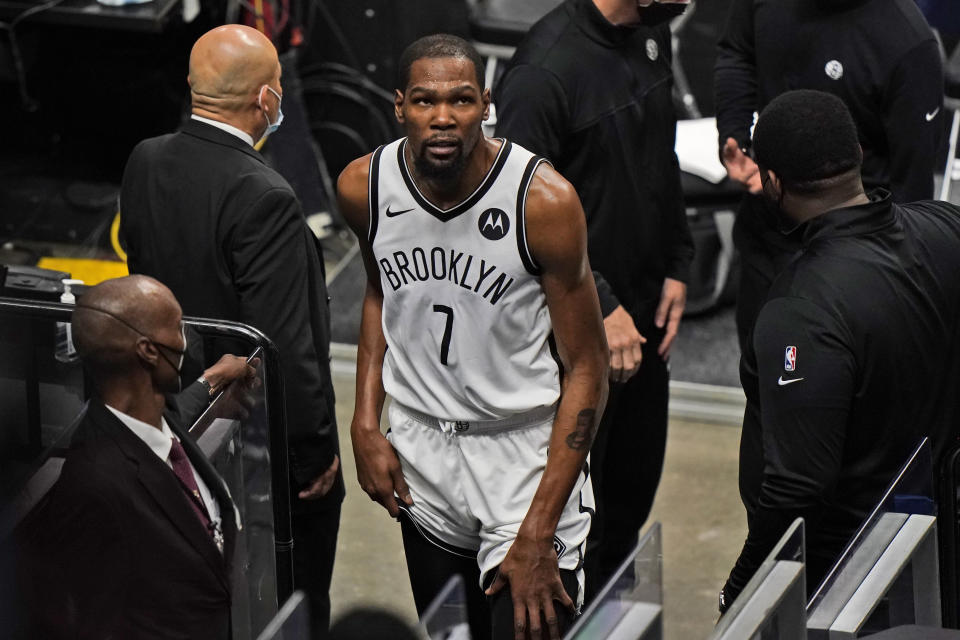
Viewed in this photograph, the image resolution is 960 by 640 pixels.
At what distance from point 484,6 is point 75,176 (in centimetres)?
212

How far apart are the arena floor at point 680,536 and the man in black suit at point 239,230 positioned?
0.87 metres

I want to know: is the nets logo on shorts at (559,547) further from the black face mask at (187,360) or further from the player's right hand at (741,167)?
the player's right hand at (741,167)

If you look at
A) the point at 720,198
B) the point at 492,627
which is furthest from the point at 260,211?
the point at 720,198

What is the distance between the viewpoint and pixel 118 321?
7.83 feet

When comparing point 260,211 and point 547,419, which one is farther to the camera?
point 260,211

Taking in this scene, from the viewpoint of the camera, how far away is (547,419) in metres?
2.75

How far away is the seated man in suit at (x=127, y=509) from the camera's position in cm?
226

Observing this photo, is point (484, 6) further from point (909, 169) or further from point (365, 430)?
point (365, 430)

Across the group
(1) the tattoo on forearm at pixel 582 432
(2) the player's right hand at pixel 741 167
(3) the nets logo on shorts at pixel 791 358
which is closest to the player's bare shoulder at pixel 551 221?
(1) the tattoo on forearm at pixel 582 432

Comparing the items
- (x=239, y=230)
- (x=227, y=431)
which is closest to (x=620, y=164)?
(x=239, y=230)

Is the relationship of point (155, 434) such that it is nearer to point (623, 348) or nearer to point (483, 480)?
point (483, 480)

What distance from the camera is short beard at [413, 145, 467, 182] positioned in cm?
257

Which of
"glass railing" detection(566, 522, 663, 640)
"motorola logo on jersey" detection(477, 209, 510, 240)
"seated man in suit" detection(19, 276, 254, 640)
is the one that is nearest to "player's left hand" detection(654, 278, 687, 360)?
"motorola logo on jersey" detection(477, 209, 510, 240)

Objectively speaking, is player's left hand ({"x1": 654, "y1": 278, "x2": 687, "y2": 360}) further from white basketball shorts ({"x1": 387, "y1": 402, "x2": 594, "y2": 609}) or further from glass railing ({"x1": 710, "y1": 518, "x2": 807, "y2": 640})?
glass railing ({"x1": 710, "y1": 518, "x2": 807, "y2": 640})
